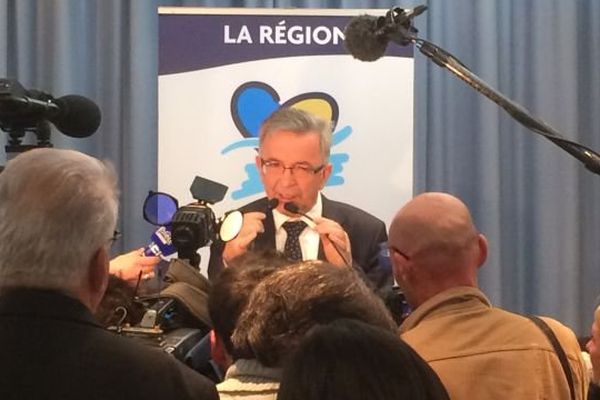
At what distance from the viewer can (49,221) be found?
1.25 m

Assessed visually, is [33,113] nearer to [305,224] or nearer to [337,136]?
[305,224]

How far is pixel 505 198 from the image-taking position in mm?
3855

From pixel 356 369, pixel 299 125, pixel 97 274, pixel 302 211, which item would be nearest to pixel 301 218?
pixel 302 211

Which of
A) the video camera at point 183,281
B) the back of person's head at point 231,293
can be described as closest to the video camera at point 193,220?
the video camera at point 183,281

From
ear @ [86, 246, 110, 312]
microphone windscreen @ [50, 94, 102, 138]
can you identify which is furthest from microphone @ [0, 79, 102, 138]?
ear @ [86, 246, 110, 312]

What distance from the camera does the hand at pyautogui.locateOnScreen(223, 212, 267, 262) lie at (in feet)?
9.37

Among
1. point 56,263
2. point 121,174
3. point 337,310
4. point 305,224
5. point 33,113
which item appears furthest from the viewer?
point 121,174

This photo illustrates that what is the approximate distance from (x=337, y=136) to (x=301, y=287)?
198 cm

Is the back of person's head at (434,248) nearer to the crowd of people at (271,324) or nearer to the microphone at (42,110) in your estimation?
the crowd of people at (271,324)

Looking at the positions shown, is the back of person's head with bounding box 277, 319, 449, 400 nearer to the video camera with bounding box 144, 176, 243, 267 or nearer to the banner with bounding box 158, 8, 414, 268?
the video camera with bounding box 144, 176, 243, 267

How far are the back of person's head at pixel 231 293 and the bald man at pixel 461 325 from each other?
0.26m

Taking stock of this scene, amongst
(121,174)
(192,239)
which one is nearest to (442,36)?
(121,174)

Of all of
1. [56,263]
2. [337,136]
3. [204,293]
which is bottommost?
[204,293]

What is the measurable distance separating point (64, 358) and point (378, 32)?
1149mm
